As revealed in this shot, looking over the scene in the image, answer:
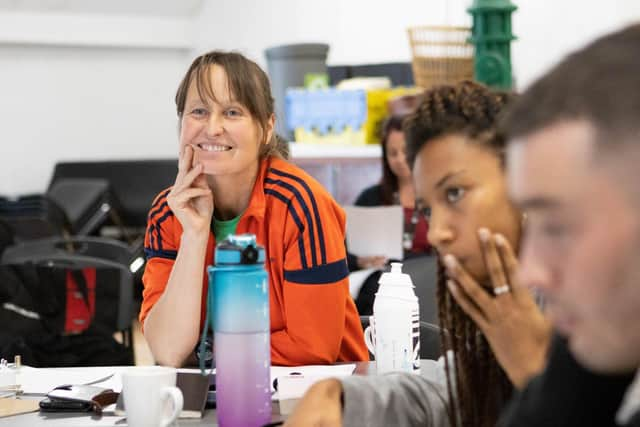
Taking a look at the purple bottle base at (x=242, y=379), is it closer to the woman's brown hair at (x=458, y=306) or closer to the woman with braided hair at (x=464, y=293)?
the woman with braided hair at (x=464, y=293)

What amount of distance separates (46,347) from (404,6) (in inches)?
143

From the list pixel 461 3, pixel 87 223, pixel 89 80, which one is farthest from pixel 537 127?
pixel 89 80

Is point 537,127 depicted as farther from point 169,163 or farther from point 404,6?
point 169,163

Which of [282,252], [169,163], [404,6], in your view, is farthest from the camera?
[169,163]

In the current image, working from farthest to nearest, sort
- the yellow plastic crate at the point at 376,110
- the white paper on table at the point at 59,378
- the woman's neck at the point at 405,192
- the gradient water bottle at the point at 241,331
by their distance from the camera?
the yellow plastic crate at the point at 376,110 → the woman's neck at the point at 405,192 → the white paper on table at the point at 59,378 → the gradient water bottle at the point at 241,331

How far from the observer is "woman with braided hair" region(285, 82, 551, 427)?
1.14 metres

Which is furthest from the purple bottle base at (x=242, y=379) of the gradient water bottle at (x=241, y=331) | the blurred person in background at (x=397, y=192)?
the blurred person in background at (x=397, y=192)

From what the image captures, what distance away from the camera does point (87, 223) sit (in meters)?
7.20

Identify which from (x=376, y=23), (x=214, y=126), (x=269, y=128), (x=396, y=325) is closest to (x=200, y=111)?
(x=214, y=126)

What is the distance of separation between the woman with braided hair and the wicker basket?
324 centimetres

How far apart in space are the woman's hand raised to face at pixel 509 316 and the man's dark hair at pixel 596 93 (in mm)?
361

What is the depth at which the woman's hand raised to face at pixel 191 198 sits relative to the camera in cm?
209

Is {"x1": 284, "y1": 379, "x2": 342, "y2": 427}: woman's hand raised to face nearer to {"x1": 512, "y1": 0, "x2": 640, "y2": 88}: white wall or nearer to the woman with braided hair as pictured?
the woman with braided hair

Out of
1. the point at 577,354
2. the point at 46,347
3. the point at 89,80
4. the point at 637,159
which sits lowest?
the point at 46,347
